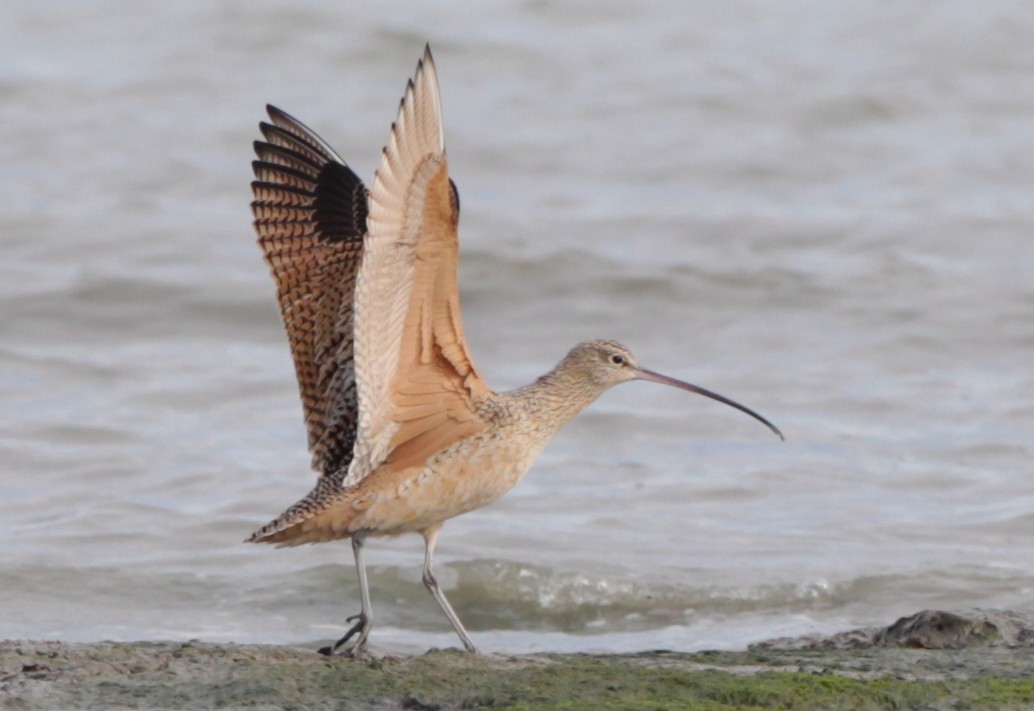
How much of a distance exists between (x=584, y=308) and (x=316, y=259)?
6.19 metres

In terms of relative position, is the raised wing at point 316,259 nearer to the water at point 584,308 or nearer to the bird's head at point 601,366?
the bird's head at point 601,366

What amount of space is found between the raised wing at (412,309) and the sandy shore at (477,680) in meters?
0.84

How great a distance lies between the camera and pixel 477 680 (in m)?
4.12

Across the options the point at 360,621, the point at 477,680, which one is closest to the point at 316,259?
the point at 360,621

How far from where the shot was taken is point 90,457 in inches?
346

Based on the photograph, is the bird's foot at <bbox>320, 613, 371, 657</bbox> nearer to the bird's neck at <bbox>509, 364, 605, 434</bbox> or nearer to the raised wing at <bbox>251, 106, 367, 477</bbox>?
the raised wing at <bbox>251, 106, 367, 477</bbox>

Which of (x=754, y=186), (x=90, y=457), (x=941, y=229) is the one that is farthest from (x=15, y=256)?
(x=941, y=229)

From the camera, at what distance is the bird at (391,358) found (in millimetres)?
4719

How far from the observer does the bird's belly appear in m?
5.10

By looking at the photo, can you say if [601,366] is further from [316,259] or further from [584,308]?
[584,308]

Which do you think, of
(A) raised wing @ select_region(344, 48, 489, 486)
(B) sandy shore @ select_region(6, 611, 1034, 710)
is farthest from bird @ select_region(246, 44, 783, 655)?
(B) sandy shore @ select_region(6, 611, 1034, 710)

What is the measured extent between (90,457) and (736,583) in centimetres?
339

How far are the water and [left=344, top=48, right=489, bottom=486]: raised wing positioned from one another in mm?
1327

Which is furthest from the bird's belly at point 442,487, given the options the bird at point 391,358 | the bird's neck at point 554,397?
the bird's neck at point 554,397
